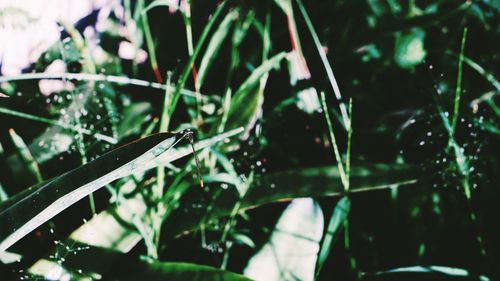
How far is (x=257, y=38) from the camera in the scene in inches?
31.4

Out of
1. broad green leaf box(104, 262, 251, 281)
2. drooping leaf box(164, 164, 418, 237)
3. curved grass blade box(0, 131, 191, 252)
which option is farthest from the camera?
drooping leaf box(164, 164, 418, 237)

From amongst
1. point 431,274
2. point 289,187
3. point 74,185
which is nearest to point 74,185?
point 74,185

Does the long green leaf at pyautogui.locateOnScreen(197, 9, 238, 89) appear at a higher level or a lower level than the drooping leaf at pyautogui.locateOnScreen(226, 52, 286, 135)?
higher

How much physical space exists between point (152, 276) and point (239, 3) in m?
0.49

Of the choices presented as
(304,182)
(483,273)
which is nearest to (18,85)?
(304,182)

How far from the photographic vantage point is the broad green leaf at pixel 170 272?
1.45 feet

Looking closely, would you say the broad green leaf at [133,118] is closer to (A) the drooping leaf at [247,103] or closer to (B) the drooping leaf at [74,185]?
(A) the drooping leaf at [247,103]

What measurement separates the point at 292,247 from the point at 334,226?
7 cm

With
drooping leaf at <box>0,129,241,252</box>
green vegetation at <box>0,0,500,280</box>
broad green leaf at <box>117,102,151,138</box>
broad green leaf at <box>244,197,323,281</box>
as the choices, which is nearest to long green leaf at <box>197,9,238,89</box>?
green vegetation at <box>0,0,500,280</box>

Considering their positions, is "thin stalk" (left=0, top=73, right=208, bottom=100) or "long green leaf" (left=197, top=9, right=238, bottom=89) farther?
"long green leaf" (left=197, top=9, right=238, bottom=89)

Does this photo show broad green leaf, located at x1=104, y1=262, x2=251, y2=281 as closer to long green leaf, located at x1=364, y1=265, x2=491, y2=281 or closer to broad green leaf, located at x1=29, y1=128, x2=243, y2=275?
broad green leaf, located at x1=29, y1=128, x2=243, y2=275

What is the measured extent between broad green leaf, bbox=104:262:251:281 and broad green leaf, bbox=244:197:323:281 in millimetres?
67

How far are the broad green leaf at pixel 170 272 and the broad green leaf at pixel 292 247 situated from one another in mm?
67

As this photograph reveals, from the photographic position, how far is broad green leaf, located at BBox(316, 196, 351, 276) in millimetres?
525
